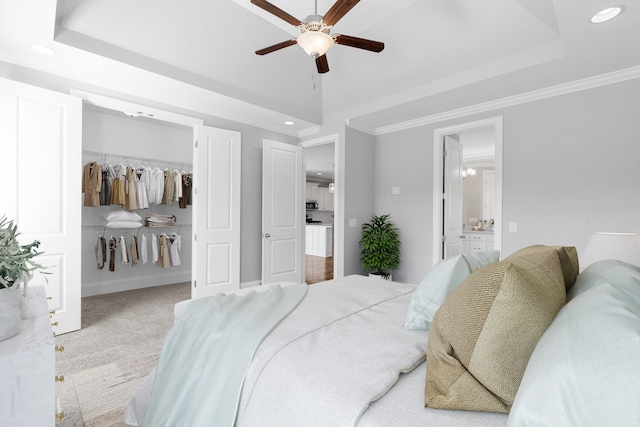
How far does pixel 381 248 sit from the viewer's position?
14.7 feet

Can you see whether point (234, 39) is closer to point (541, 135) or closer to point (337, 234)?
point (337, 234)

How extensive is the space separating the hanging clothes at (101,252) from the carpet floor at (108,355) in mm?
484

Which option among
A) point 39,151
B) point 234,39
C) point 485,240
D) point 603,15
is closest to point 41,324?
point 39,151

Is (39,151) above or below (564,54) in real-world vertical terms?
below

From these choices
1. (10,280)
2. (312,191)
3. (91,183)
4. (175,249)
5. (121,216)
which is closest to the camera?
(10,280)

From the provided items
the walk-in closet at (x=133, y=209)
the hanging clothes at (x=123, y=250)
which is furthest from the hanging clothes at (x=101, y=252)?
the hanging clothes at (x=123, y=250)

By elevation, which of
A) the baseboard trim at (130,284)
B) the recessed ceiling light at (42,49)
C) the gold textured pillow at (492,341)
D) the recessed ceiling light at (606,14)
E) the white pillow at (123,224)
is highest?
the recessed ceiling light at (42,49)

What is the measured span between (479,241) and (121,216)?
6099mm

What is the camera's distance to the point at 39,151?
2822 mm

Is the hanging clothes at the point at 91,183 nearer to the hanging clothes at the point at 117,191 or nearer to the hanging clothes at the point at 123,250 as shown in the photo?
the hanging clothes at the point at 117,191

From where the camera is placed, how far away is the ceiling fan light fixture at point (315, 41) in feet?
7.30

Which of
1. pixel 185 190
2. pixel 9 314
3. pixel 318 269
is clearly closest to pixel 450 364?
pixel 9 314

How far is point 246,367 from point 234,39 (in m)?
3.32

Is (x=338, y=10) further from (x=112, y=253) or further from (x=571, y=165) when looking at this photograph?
(x=112, y=253)
